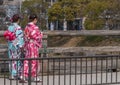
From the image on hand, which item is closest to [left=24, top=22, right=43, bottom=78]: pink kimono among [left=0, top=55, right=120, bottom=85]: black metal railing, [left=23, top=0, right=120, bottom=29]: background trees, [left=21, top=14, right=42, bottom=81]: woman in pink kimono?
[left=21, top=14, right=42, bottom=81]: woman in pink kimono

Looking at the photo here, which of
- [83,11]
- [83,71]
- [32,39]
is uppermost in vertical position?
[32,39]

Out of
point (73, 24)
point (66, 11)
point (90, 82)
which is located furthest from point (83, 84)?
point (73, 24)

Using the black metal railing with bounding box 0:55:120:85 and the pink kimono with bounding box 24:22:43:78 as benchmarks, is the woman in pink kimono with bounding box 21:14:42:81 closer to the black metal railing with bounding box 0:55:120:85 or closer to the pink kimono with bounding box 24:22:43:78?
the pink kimono with bounding box 24:22:43:78

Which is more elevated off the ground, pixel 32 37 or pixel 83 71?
pixel 32 37

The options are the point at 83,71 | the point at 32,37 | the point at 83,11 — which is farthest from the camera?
the point at 83,11

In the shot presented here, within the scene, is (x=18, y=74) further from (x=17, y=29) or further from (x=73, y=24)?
(x=73, y=24)

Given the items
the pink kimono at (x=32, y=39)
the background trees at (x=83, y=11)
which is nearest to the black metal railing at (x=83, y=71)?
the pink kimono at (x=32, y=39)

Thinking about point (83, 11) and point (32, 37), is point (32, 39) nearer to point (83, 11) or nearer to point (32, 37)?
point (32, 37)

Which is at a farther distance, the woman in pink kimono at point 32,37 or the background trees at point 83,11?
the background trees at point 83,11

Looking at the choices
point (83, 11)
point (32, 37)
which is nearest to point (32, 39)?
point (32, 37)

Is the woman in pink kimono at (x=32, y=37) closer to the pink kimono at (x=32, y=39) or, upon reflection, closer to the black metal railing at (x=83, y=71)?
the pink kimono at (x=32, y=39)

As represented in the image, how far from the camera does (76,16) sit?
53281 millimetres

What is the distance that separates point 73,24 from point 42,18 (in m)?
10.7

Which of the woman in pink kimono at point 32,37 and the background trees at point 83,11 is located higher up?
the woman in pink kimono at point 32,37
